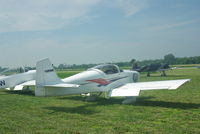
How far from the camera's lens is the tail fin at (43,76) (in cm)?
734

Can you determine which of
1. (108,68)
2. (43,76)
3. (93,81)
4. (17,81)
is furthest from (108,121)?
(17,81)

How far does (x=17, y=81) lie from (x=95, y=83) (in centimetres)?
742

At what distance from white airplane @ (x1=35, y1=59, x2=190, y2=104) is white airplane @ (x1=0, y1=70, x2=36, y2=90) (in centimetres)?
586

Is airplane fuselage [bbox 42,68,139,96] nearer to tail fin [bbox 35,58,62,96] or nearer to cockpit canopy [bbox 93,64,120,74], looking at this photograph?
cockpit canopy [bbox 93,64,120,74]

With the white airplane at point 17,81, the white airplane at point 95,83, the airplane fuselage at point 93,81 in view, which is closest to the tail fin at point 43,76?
the white airplane at point 95,83

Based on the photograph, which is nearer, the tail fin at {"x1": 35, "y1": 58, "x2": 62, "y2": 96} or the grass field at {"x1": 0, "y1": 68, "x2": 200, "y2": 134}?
the grass field at {"x1": 0, "y1": 68, "x2": 200, "y2": 134}

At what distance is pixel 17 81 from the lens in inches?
560

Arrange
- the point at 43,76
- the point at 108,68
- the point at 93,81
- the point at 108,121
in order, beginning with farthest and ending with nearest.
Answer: the point at 108,68 → the point at 93,81 → the point at 43,76 → the point at 108,121

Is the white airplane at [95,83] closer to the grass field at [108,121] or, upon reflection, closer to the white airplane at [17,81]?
the grass field at [108,121]

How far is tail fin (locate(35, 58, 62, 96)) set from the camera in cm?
734

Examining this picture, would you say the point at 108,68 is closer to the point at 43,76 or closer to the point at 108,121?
the point at 43,76

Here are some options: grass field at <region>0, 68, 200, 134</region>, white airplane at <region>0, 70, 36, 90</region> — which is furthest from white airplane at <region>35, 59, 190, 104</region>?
white airplane at <region>0, 70, 36, 90</region>

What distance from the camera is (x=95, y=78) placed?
887 cm

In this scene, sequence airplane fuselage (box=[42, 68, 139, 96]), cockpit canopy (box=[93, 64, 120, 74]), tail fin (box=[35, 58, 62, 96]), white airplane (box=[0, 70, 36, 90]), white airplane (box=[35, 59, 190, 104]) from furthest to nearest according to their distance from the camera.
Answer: white airplane (box=[0, 70, 36, 90]), cockpit canopy (box=[93, 64, 120, 74]), airplane fuselage (box=[42, 68, 139, 96]), white airplane (box=[35, 59, 190, 104]), tail fin (box=[35, 58, 62, 96])
